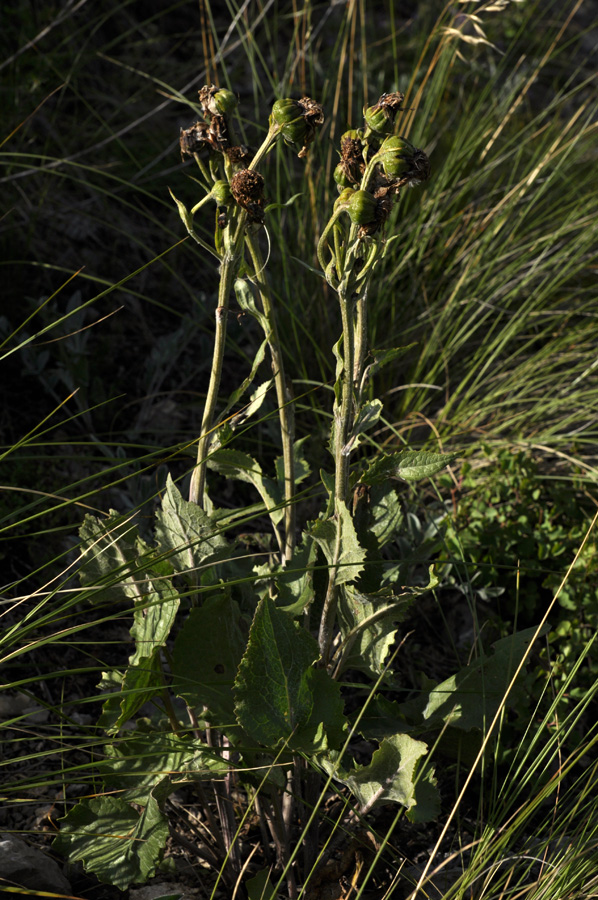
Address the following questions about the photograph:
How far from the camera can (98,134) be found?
2.95 meters

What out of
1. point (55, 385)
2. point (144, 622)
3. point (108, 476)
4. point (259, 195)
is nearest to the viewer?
point (259, 195)

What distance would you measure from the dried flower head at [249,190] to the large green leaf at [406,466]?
1.36 ft

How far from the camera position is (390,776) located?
1186mm

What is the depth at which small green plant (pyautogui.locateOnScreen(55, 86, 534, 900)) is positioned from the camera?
1.13 meters

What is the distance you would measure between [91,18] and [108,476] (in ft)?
7.60

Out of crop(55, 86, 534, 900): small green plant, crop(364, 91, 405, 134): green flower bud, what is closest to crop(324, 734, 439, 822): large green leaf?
crop(55, 86, 534, 900): small green plant

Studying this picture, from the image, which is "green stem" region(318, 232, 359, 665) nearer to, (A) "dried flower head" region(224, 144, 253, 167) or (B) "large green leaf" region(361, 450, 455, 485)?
(B) "large green leaf" region(361, 450, 455, 485)

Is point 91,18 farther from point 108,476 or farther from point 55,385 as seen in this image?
point 108,476

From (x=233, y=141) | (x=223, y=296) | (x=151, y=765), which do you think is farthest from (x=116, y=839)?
(x=233, y=141)

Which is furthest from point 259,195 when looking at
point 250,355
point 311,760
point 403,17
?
point 403,17

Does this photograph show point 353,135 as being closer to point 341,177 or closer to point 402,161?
point 341,177

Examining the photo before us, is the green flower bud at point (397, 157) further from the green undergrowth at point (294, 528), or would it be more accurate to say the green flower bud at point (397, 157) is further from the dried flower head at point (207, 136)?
the dried flower head at point (207, 136)

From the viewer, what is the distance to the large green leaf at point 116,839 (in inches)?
48.2

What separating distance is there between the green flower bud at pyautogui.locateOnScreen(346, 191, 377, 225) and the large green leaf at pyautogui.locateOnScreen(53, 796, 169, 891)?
3.16 feet
